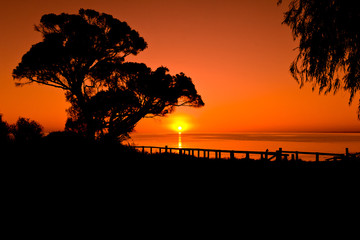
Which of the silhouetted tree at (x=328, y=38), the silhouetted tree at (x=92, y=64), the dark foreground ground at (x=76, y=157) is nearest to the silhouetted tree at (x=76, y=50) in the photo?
the silhouetted tree at (x=92, y=64)

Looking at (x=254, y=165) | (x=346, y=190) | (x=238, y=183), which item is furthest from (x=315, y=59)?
(x=254, y=165)

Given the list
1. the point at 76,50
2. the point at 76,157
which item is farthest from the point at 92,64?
the point at 76,157

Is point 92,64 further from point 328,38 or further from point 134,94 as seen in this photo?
point 328,38

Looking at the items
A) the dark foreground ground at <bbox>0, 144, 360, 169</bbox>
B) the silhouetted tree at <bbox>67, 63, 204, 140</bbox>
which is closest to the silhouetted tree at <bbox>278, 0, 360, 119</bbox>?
the dark foreground ground at <bbox>0, 144, 360, 169</bbox>

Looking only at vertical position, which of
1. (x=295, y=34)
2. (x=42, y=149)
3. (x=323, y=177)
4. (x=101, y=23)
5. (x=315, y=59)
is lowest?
(x=323, y=177)

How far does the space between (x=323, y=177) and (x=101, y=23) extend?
19.6m

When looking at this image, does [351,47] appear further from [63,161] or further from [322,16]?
[63,161]

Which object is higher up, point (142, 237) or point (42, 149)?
point (42, 149)

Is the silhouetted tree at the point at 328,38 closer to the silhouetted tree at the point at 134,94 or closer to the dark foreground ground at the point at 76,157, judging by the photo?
the dark foreground ground at the point at 76,157

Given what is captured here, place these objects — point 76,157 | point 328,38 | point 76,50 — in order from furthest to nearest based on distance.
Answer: point 76,50
point 76,157
point 328,38

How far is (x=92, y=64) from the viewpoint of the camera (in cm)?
2223

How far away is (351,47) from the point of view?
332 inches

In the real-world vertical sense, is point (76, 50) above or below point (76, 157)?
above

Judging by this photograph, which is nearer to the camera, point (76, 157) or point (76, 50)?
point (76, 157)
